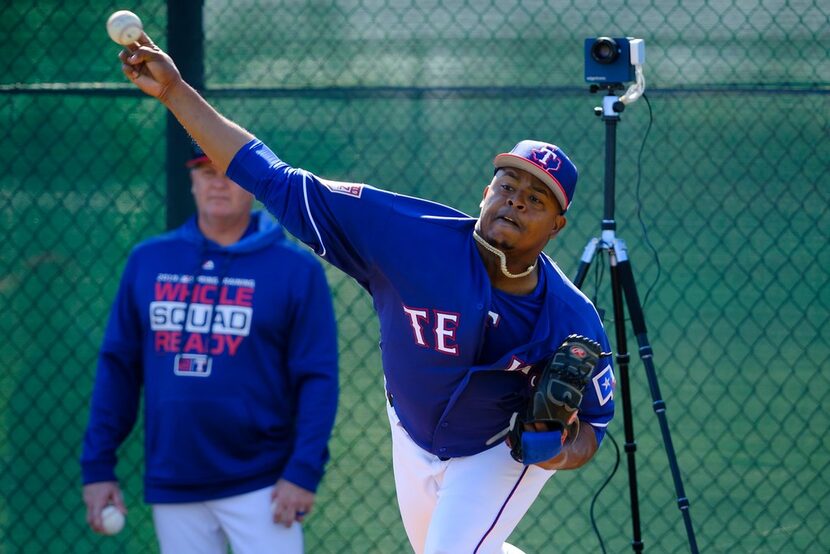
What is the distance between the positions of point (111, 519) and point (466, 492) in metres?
1.35

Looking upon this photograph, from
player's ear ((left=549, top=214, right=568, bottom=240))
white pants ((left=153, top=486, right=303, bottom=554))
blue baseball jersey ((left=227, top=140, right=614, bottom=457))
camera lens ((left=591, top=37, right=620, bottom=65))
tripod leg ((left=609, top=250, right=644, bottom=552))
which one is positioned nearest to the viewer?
blue baseball jersey ((left=227, top=140, right=614, bottom=457))

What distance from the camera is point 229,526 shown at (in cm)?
427

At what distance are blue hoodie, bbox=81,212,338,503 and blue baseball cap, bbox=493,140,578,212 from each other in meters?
1.00

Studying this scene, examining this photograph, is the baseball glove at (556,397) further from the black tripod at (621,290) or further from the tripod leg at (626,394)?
the tripod leg at (626,394)

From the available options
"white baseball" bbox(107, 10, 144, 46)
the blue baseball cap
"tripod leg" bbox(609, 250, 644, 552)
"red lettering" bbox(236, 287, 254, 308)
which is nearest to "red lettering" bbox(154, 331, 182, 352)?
"red lettering" bbox(236, 287, 254, 308)

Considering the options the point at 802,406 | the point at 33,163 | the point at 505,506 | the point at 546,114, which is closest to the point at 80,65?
the point at 33,163

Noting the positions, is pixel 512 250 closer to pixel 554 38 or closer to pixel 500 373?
pixel 500 373

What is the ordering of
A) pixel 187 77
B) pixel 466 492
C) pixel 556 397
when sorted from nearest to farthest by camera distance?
pixel 556 397
pixel 466 492
pixel 187 77

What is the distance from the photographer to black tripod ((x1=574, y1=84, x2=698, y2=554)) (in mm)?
4500

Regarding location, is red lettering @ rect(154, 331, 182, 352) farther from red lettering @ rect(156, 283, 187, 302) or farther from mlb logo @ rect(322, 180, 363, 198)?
mlb logo @ rect(322, 180, 363, 198)

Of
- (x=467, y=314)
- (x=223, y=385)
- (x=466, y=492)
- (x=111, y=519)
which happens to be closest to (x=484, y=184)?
(x=223, y=385)

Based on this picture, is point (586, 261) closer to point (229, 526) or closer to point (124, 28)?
point (229, 526)

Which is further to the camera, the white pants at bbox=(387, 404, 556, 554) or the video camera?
the video camera

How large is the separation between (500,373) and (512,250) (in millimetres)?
363
